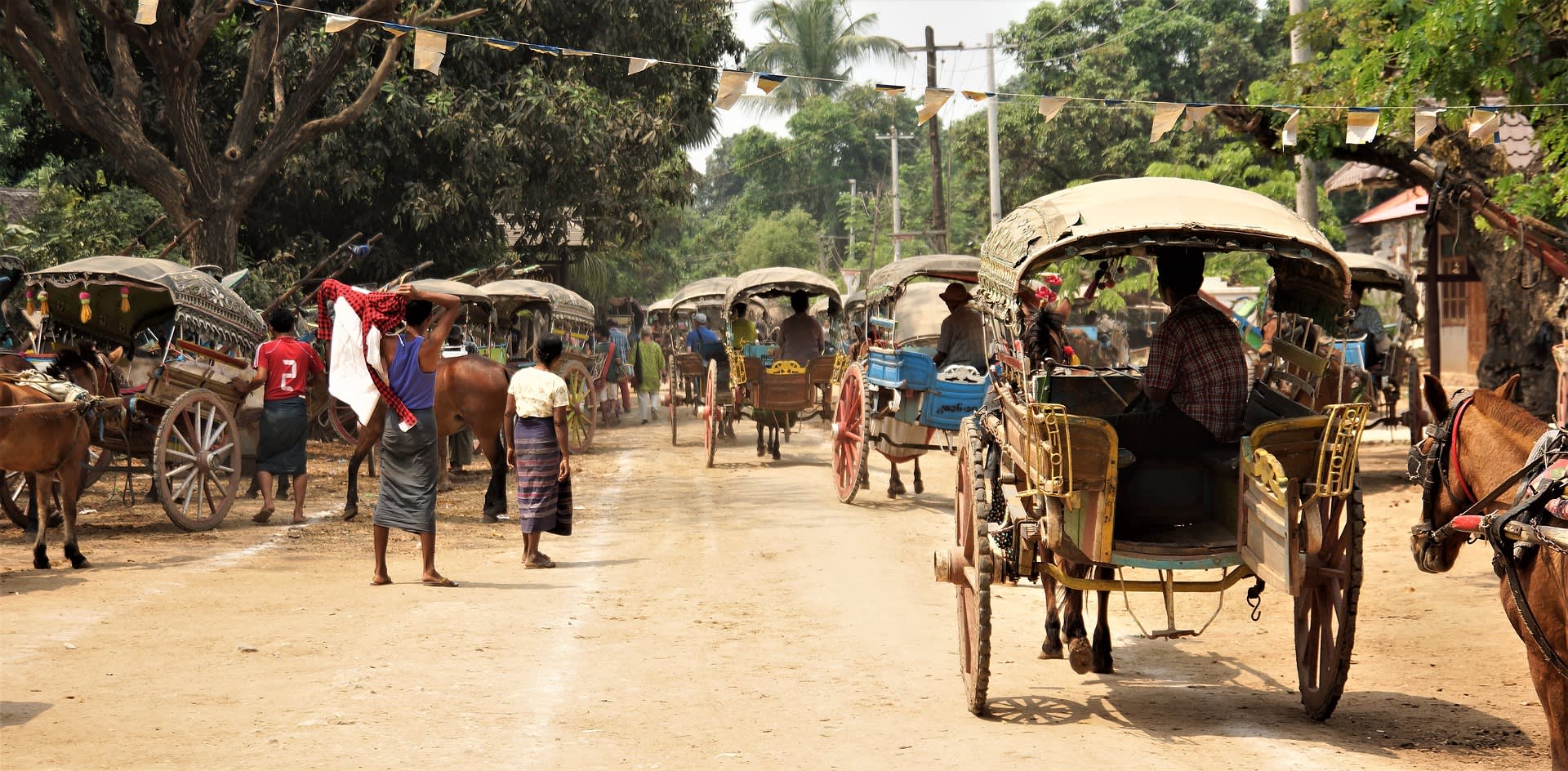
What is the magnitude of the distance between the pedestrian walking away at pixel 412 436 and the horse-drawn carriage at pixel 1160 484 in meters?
4.00

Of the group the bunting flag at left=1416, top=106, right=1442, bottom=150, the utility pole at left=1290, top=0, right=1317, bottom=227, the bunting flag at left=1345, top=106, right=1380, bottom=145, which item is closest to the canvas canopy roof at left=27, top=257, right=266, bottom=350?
the bunting flag at left=1345, top=106, right=1380, bottom=145

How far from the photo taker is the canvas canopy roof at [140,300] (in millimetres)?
11445

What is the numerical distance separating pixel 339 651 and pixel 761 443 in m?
12.5

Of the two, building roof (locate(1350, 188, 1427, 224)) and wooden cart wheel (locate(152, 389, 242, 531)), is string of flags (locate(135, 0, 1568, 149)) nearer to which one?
wooden cart wheel (locate(152, 389, 242, 531))

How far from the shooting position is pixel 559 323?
74.6 ft

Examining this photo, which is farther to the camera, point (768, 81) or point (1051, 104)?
point (1051, 104)

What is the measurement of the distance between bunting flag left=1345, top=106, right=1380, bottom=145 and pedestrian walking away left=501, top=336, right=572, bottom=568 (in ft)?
21.3

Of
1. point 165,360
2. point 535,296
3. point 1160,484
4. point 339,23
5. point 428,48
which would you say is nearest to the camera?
point 1160,484

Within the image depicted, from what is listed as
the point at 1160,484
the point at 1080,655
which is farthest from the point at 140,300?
the point at 1080,655

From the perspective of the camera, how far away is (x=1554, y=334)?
50.8 ft

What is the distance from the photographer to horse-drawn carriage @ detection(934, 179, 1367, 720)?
5.95m

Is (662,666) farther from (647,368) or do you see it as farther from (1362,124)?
(647,368)

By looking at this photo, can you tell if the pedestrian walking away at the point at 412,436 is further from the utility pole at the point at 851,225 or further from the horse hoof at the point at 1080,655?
the utility pole at the point at 851,225

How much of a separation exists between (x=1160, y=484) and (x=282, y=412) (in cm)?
869
